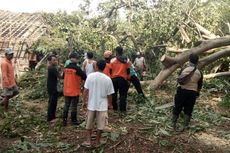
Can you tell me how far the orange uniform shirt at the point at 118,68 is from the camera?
29.0ft

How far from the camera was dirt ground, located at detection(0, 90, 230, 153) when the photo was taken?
21.9 ft

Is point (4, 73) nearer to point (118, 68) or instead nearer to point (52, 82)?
point (52, 82)

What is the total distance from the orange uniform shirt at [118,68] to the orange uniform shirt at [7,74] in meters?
2.41

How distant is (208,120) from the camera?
9086 millimetres

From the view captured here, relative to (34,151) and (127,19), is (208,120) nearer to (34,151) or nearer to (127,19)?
(34,151)

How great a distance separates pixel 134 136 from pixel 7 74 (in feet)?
12.2

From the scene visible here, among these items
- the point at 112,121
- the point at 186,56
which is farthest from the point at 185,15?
the point at 112,121

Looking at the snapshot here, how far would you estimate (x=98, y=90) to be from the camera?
6508 millimetres

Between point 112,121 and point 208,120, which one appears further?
point 208,120

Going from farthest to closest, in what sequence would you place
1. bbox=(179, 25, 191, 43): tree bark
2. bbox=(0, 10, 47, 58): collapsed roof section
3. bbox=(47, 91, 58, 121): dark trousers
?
bbox=(0, 10, 47, 58): collapsed roof section
bbox=(179, 25, 191, 43): tree bark
bbox=(47, 91, 58, 121): dark trousers

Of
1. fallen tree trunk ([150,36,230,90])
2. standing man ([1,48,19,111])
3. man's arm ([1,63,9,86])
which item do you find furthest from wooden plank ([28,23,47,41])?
man's arm ([1,63,9,86])

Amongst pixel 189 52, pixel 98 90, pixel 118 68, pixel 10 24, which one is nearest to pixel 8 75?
pixel 118 68

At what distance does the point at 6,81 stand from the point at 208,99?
19.8 feet

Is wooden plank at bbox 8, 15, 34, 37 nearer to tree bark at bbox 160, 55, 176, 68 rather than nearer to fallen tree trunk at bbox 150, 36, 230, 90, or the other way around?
fallen tree trunk at bbox 150, 36, 230, 90
